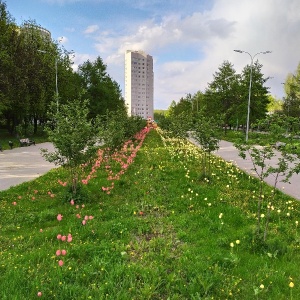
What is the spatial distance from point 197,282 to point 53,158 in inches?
199

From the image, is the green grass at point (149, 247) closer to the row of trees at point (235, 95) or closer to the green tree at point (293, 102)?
the row of trees at point (235, 95)

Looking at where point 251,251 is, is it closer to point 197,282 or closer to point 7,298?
point 197,282

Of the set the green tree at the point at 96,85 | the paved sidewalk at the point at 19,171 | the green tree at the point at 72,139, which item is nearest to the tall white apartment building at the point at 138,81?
the green tree at the point at 96,85

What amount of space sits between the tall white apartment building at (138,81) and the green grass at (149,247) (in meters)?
154

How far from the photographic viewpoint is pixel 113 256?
4.41 m

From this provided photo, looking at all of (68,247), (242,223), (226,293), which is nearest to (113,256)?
(68,247)

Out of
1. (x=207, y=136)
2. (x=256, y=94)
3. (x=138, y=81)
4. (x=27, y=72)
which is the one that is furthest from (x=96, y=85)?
(x=138, y=81)

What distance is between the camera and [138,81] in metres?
163

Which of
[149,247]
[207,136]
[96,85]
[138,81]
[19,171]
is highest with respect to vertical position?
[138,81]

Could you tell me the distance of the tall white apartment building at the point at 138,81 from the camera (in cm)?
16125

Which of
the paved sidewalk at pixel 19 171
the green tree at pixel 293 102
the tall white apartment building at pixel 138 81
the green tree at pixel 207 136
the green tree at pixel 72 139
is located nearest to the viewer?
the green tree at pixel 72 139

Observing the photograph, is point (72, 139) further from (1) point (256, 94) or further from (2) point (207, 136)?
(1) point (256, 94)

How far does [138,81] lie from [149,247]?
163405mm

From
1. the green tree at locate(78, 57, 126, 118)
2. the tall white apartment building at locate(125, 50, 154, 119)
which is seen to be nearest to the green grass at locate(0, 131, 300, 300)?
the green tree at locate(78, 57, 126, 118)
